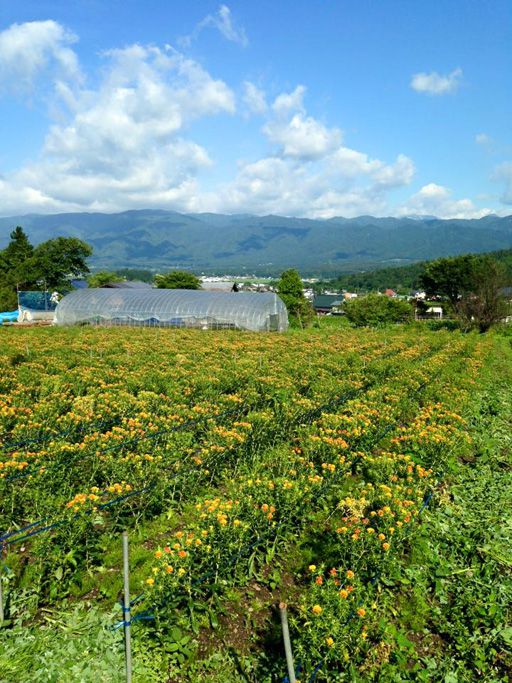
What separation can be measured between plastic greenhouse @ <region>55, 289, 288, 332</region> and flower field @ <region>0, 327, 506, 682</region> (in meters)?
25.8

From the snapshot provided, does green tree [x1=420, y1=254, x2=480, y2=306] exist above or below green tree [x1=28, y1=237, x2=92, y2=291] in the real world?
below

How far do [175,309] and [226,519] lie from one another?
35062 mm

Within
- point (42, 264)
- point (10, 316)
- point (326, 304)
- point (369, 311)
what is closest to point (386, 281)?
point (326, 304)

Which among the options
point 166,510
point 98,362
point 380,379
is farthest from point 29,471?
point 380,379

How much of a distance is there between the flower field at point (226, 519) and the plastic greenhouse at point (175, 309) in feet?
84.6

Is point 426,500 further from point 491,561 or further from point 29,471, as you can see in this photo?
point 29,471

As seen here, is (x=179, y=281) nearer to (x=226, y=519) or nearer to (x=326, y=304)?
(x=326, y=304)

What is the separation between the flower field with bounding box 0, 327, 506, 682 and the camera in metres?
4.50

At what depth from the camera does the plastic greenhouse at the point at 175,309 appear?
125ft

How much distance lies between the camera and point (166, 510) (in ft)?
23.1

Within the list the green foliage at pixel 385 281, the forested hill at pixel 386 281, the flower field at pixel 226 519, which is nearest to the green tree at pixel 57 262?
the flower field at pixel 226 519

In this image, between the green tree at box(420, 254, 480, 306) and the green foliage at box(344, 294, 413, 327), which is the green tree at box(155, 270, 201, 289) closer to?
the green foliage at box(344, 294, 413, 327)

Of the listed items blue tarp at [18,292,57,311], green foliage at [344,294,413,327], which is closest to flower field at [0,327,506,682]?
green foliage at [344,294,413,327]

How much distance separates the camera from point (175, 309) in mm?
39562
